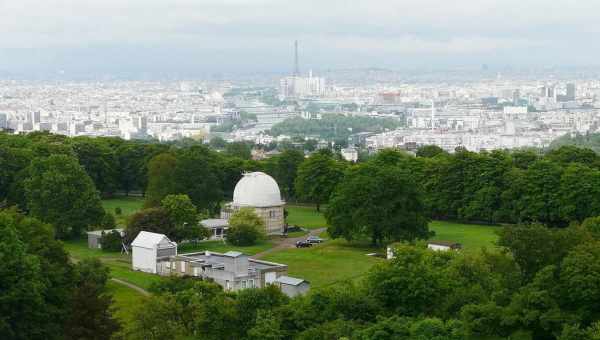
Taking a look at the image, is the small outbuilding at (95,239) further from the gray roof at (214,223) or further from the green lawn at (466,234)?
the green lawn at (466,234)

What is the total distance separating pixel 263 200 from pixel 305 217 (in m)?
6.67

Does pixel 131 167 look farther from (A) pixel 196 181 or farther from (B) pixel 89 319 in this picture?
(B) pixel 89 319

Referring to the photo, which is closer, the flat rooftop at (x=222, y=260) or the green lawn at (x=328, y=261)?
the flat rooftop at (x=222, y=260)

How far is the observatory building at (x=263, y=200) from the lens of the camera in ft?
165

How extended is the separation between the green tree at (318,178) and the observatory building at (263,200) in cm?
671

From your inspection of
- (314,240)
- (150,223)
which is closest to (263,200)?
(314,240)

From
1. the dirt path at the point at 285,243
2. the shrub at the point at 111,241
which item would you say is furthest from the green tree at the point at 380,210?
the shrub at the point at 111,241

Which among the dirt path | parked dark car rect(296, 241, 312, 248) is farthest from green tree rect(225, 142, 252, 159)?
parked dark car rect(296, 241, 312, 248)

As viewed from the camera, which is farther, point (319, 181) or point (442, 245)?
point (319, 181)

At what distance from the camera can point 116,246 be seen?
146ft

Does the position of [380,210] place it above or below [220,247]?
above

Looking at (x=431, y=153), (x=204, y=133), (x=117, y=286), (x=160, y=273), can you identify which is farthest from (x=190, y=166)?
(x=204, y=133)

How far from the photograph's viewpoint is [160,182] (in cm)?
5053

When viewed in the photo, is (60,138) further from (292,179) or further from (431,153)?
(431,153)
